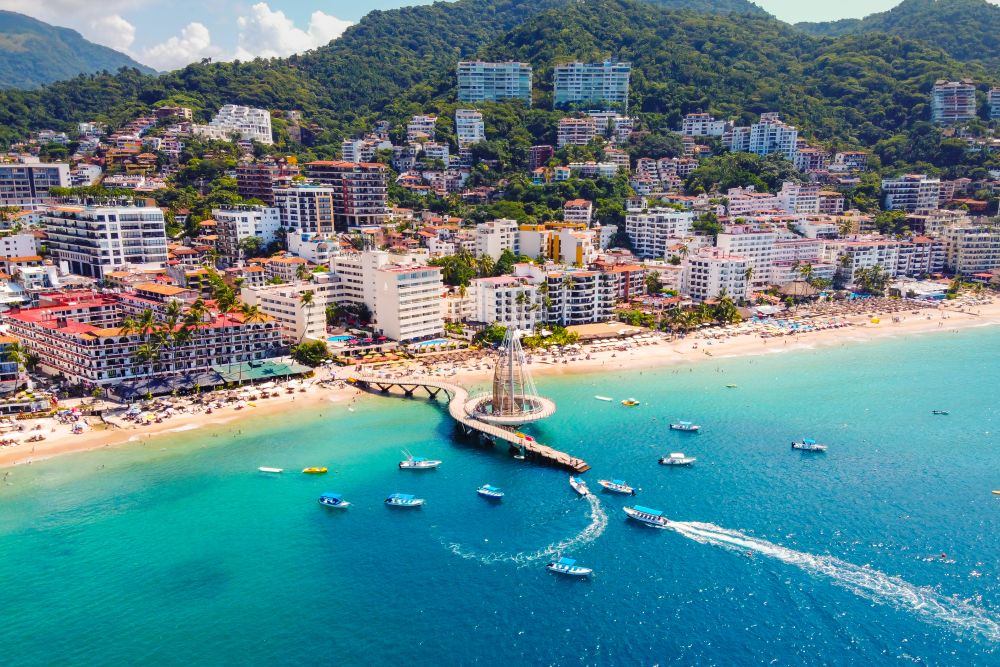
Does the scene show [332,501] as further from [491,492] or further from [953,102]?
[953,102]

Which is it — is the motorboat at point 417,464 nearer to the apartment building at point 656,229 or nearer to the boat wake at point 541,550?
the boat wake at point 541,550

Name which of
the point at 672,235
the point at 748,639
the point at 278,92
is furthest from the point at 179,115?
the point at 748,639

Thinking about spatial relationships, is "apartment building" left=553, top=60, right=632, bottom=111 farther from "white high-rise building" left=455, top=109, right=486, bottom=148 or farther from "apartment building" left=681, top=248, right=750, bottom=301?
"apartment building" left=681, top=248, right=750, bottom=301

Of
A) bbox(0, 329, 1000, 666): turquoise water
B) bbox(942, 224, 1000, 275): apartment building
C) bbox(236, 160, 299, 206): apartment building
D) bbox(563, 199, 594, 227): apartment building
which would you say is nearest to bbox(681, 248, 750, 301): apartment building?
bbox(563, 199, 594, 227): apartment building

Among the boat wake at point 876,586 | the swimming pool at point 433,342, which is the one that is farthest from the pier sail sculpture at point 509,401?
the swimming pool at point 433,342

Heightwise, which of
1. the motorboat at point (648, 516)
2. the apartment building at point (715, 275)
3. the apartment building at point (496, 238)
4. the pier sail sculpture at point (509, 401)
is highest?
the apartment building at point (496, 238)

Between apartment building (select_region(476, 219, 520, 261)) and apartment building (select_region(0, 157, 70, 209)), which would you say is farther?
apartment building (select_region(0, 157, 70, 209))
